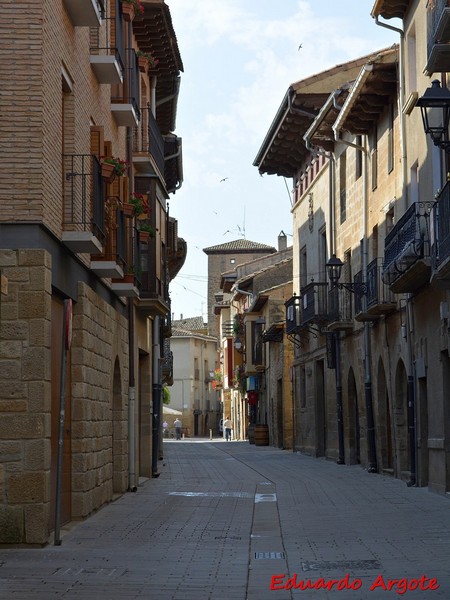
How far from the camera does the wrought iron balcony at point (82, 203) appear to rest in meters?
14.3

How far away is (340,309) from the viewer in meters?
31.2

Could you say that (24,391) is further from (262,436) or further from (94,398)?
(262,436)

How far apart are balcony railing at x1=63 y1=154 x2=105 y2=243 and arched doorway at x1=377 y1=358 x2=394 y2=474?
1243 centimetres

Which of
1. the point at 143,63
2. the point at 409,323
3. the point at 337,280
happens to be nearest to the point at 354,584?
the point at 409,323

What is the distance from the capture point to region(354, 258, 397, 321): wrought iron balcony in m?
24.7

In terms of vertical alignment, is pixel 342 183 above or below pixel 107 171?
above

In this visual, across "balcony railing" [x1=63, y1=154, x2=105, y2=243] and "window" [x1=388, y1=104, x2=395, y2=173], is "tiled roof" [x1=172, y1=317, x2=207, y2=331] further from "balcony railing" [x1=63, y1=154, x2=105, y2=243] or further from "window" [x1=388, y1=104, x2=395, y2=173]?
"balcony railing" [x1=63, y1=154, x2=105, y2=243]

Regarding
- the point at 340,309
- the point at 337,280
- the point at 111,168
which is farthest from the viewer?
Result: the point at 340,309

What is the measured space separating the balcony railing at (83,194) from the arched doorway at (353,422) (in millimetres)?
16289

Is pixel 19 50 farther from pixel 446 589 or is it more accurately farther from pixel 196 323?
pixel 196 323

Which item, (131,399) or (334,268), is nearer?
(131,399)

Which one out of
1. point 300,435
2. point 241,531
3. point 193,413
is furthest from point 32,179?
point 193,413

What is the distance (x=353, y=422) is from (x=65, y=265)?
18098 millimetres

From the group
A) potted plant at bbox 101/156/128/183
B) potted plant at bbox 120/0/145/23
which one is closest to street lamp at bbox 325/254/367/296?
potted plant at bbox 120/0/145/23
